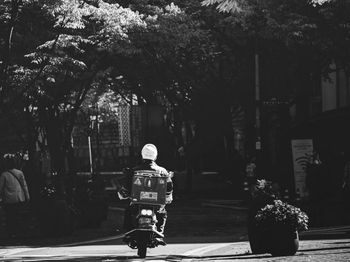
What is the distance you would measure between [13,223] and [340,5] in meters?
13.7

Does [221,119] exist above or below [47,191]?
above

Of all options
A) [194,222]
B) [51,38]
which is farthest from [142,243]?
[51,38]

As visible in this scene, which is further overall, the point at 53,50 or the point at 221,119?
the point at 221,119

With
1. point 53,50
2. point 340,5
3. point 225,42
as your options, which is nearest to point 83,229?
point 53,50

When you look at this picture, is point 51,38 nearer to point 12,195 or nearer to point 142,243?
point 12,195

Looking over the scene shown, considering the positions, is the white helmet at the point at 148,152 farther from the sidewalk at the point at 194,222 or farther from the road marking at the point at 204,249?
the sidewalk at the point at 194,222

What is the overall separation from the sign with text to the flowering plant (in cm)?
1262

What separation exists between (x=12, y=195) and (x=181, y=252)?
17.6 ft

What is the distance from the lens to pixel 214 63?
122 ft

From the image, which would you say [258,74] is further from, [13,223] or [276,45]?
[13,223]

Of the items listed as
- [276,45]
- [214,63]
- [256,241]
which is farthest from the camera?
[214,63]

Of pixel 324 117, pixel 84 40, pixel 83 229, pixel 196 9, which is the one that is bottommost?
pixel 83 229

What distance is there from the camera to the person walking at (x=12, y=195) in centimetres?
1858

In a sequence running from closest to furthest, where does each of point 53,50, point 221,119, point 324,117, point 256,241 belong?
point 256,241 < point 53,50 < point 324,117 < point 221,119
